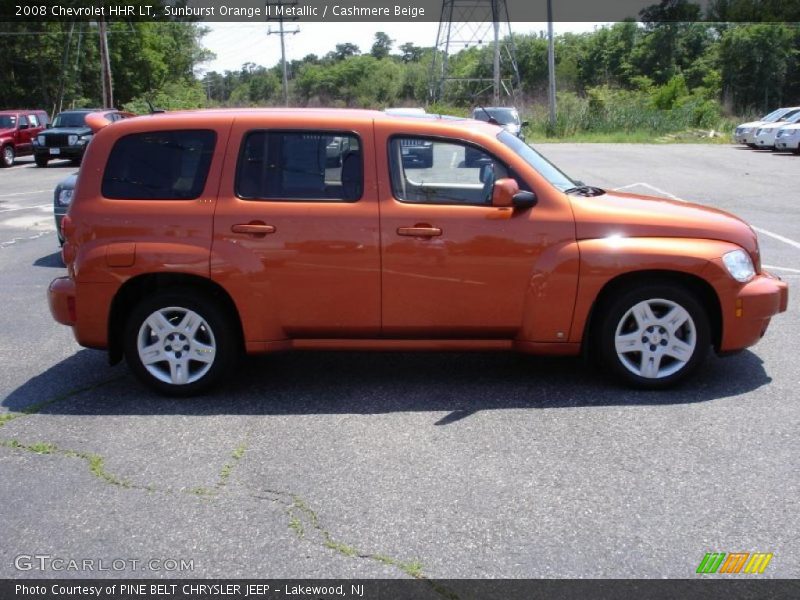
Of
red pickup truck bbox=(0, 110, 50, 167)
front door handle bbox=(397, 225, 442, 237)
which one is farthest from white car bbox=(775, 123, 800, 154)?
front door handle bbox=(397, 225, 442, 237)

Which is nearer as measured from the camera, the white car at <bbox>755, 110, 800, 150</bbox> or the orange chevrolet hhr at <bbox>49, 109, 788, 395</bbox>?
the orange chevrolet hhr at <bbox>49, 109, 788, 395</bbox>

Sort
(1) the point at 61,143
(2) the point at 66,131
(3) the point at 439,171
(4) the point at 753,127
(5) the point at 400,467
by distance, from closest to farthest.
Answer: (5) the point at 400,467 < (3) the point at 439,171 < (1) the point at 61,143 < (2) the point at 66,131 < (4) the point at 753,127

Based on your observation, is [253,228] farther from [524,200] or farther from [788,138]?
[788,138]

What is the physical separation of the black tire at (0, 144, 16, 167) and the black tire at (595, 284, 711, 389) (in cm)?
2839

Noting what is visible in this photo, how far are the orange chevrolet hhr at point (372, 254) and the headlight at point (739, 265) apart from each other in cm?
1

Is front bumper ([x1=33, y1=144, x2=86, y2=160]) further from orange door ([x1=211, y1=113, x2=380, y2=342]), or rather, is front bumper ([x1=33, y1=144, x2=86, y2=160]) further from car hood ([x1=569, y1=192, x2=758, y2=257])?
car hood ([x1=569, y1=192, x2=758, y2=257])

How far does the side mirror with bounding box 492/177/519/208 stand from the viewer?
218 inches

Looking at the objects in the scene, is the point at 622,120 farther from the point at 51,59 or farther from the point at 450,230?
the point at 450,230

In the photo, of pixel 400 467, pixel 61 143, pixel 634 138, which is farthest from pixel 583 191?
pixel 634 138

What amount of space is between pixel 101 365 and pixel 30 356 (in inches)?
26.5

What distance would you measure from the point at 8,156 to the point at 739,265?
2897cm

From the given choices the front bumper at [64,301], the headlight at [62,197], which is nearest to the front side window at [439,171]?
→ the front bumper at [64,301]

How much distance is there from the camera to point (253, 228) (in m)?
5.61

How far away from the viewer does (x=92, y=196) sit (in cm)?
576
